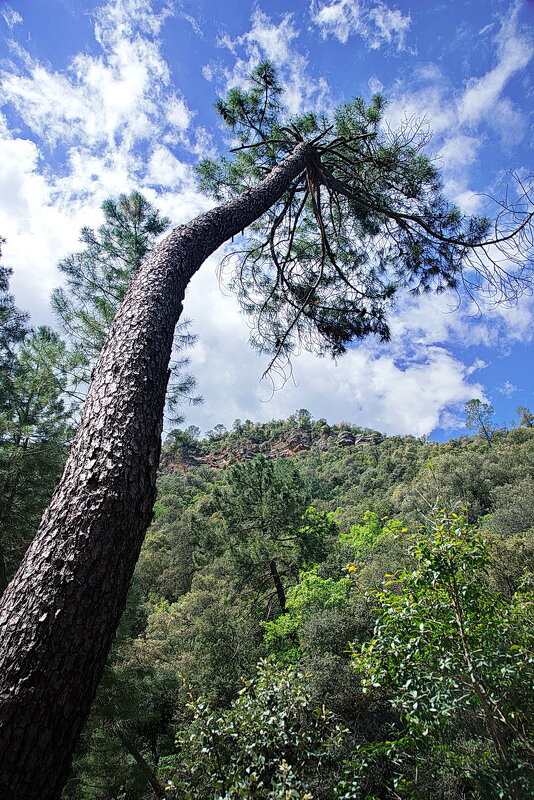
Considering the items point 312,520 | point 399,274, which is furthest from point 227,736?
point 312,520

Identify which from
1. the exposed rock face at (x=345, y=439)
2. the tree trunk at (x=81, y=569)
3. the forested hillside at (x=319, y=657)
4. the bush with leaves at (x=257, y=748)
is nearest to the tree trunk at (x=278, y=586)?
the forested hillside at (x=319, y=657)

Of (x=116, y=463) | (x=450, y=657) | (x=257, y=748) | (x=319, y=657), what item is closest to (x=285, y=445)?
(x=319, y=657)

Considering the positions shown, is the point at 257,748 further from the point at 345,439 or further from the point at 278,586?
the point at 345,439

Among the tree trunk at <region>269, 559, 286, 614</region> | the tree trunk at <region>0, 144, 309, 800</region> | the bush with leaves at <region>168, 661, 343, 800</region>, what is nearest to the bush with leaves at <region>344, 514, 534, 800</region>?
the bush with leaves at <region>168, 661, 343, 800</region>

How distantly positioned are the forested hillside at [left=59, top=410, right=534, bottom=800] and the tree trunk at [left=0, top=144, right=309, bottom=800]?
6.66ft

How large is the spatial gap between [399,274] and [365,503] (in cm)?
2814

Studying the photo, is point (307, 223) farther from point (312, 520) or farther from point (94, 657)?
point (312, 520)

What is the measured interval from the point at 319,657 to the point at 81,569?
819cm

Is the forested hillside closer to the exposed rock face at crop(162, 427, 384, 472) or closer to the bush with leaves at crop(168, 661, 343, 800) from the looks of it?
the bush with leaves at crop(168, 661, 343, 800)

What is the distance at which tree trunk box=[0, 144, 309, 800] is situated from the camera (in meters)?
0.88

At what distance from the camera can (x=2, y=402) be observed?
5.98 metres

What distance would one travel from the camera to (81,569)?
1096 mm

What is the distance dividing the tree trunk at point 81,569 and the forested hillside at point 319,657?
6.66ft

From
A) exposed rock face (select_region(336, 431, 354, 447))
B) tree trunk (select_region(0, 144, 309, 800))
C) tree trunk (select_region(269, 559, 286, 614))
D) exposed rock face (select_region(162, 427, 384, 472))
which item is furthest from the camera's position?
exposed rock face (select_region(336, 431, 354, 447))
